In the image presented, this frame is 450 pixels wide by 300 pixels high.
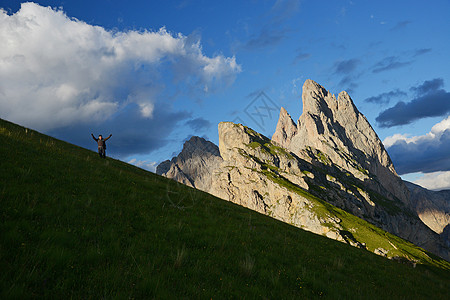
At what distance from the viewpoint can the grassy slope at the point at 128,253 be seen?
4844mm

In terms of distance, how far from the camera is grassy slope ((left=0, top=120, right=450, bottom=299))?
484cm

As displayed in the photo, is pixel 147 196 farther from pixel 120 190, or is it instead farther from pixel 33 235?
pixel 33 235

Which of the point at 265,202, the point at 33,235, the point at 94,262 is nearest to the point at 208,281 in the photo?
the point at 94,262

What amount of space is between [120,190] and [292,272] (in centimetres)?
1051

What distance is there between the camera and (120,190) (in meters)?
13.0

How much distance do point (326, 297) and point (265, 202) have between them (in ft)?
629

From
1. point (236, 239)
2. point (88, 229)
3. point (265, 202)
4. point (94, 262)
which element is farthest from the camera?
point (265, 202)

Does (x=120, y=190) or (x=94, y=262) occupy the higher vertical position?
(x=120, y=190)

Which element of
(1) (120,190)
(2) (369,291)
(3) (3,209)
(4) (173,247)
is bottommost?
(2) (369,291)

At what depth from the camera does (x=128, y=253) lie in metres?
6.38

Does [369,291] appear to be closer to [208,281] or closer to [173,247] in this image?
[208,281]

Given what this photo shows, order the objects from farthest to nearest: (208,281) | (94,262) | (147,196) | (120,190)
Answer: (147,196), (120,190), (208,281), (94,262)

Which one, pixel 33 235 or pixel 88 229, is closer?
pixel 33 235

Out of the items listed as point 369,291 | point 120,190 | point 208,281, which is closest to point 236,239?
point 208,281
